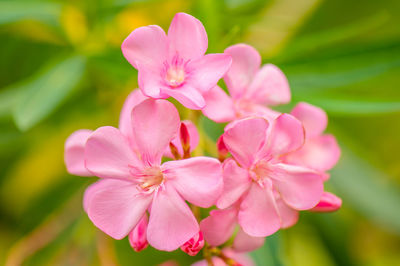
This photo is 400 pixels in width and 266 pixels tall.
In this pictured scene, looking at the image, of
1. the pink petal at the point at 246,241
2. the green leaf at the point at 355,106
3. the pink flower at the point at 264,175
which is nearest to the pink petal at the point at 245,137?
the pink flower at the point at 264,175

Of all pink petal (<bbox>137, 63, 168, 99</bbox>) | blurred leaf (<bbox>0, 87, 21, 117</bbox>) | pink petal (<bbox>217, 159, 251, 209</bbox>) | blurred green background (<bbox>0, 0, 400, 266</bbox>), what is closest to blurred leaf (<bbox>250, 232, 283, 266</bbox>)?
blurred green background (<bbox>0, 0, 400, 266</bbox>)

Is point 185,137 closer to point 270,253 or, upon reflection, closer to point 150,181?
point 150,181

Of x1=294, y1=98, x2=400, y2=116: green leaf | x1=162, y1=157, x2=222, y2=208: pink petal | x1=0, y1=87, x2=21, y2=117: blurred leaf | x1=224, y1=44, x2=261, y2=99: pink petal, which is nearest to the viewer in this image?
x1=162, y1=157, x2=222, y2=208: pink petal

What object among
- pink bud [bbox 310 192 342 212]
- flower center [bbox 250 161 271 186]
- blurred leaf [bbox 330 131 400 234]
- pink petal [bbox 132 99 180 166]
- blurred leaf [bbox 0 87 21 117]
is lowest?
blurred leaf [bbox 330 131 400 234]

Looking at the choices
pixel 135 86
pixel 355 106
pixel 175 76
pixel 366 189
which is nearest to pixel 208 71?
pixel 175 76

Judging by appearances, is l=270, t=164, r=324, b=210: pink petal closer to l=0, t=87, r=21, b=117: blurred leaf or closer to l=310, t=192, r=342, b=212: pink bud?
l=310, t=192, r=342, b=212: pink bud

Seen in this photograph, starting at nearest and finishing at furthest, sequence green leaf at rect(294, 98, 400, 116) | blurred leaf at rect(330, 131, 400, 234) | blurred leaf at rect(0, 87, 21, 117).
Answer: green leaf at rect(294, 98, 400, 116) < blurred leaf at rect(0, 87, 21, 117) < blurred leaf at rect(330, 131, 400, 234)
